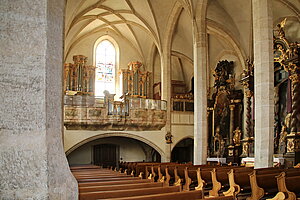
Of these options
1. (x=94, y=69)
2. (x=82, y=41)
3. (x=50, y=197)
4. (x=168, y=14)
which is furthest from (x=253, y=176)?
(x=82, y=41)

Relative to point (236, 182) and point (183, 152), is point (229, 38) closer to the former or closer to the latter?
point (183, 152)

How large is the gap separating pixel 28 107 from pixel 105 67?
2481 centimetres

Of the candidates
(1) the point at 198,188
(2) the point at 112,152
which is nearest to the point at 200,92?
(1) the point at 198,188

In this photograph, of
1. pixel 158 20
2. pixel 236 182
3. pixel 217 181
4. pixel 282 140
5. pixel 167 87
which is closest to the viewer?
pixel 236 182

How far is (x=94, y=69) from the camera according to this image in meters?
24.7

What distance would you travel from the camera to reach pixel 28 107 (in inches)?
107

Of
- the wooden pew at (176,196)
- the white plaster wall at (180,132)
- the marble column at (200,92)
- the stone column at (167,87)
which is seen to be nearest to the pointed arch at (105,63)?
the stone column at (167,87)

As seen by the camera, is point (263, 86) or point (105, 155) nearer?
point (263, 86)

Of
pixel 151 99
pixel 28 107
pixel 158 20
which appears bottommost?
pixel 28 107

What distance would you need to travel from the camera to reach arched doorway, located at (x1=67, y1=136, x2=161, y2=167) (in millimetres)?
24750

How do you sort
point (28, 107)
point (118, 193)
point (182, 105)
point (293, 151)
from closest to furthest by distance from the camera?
point (28, 107) < point (118, 193) < point (293, 151) < point (182, 105)

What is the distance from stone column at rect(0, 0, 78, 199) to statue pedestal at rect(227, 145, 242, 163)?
59.0 ft

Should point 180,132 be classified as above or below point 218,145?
above

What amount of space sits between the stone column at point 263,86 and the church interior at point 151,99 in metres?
0.03
